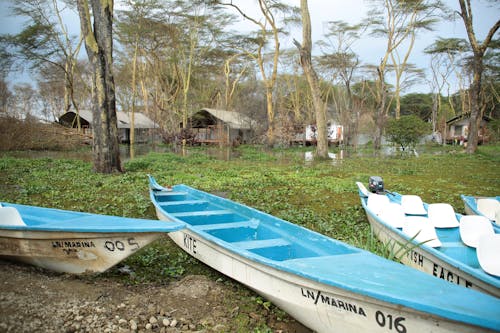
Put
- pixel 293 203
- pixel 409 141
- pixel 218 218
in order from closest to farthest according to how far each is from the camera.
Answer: pixel 218 218 → pixel 293 203 → pixel 409 141

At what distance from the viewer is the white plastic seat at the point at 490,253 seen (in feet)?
9.70

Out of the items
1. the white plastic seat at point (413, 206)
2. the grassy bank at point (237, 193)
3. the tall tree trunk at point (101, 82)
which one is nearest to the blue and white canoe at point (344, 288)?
the grassy bank at point (237, 193)

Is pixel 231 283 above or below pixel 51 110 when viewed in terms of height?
below

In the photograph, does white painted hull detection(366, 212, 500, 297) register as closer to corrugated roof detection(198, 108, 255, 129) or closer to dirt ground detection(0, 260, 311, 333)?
dirt ground detection(0, 260, 311, 333)

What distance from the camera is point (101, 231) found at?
312 centimetres

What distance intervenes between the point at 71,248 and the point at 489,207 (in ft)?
17.2

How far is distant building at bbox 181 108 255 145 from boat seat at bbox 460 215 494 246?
27.1 m

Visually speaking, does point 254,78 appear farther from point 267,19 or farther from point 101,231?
point 101,231

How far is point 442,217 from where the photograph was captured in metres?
4.34

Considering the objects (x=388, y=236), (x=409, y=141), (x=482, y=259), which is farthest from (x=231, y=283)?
(x=409, y=141)

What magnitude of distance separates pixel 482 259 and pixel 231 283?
7.08ft

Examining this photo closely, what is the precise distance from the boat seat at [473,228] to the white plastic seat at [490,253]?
0.66 meters

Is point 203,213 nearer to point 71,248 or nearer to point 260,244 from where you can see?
point 260,244

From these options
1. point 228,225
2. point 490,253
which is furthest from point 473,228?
point 228,225
